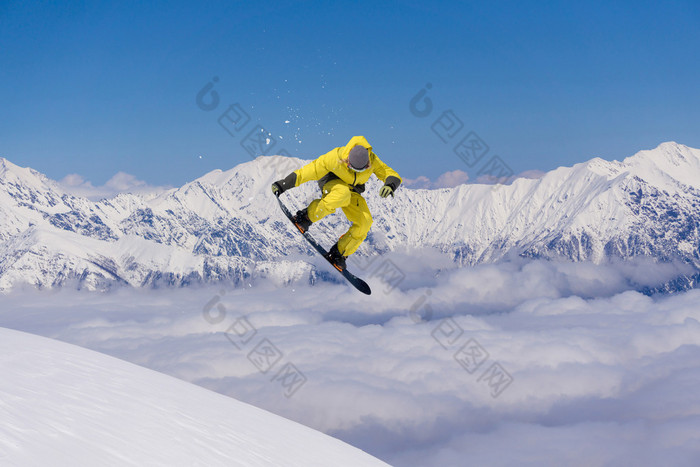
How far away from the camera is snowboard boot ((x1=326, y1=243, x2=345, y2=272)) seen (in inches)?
555

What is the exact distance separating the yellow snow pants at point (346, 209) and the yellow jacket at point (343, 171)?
262 millimetres

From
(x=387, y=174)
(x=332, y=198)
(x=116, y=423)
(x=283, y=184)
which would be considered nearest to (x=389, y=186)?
(x=387, y=174)

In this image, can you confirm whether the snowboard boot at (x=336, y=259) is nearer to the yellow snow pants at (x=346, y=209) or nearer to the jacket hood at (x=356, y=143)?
the yellow snow pants at (x=346, y=209)

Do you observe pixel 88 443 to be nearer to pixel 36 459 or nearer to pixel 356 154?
pixel 36 459

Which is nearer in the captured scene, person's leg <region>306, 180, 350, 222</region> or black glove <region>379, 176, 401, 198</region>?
black glove <region>379, 176, 401, 198</region>

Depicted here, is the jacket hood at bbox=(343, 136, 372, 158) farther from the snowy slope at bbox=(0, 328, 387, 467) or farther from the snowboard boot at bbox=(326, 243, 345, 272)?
the snowy slope at bbox=(0, 328, 387, 467)

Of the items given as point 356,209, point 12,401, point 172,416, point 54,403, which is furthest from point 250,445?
point 356,209

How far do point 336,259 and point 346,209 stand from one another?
1.86m

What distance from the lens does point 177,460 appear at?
7082 mm

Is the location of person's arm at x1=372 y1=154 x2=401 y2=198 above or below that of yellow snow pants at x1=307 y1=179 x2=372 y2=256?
above

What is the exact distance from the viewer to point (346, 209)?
519 inches

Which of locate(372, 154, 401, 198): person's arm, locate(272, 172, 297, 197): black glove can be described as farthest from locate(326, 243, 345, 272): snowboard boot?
locate(372, 154, 401, 198): person's arm

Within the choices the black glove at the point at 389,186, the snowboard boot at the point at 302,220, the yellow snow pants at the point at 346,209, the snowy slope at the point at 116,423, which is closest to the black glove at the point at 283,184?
the yellow snow pants at the point at 346,209

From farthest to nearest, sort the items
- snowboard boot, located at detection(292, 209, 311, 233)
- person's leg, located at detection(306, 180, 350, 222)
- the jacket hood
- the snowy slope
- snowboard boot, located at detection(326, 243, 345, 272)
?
snowboard boot, located at detection(326, 243, 345, 272)
snowboard boot, located at detection(292, 209, 311, 233)
person's leg, located at detection(306, 180, 350, 222)
the jacket hood
the snowy slope
